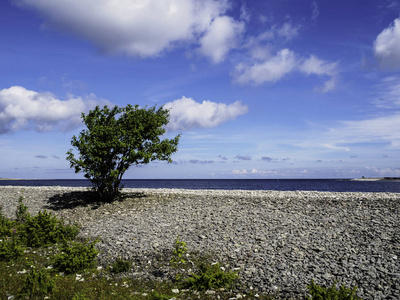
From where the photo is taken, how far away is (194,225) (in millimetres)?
16578

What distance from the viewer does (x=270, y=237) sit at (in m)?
13.8

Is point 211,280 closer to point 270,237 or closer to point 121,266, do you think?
point 121,266

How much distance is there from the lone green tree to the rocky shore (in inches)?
122

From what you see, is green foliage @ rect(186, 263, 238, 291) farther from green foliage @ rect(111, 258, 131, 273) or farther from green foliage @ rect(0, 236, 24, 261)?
green foliage @ rect(0, 236, 24, 261)

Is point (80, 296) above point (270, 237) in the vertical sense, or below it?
below

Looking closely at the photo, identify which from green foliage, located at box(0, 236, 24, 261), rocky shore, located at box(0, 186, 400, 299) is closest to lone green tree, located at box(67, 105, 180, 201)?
rocky shore, located at box(0, 186, 400, 299)

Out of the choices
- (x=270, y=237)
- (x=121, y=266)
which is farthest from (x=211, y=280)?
(x=270, y=237)

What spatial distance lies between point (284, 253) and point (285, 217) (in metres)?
5.18

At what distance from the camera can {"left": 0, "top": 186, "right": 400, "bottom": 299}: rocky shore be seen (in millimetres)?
10023

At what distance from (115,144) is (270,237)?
15.5 meters

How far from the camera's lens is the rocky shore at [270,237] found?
1002 cm

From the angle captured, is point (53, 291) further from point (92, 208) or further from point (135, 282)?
point (92, 208)

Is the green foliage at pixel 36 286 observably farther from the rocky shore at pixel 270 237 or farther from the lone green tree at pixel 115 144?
the lone green tree at pixel 115 144

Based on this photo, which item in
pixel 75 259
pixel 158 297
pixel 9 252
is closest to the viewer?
pixel 158 297
